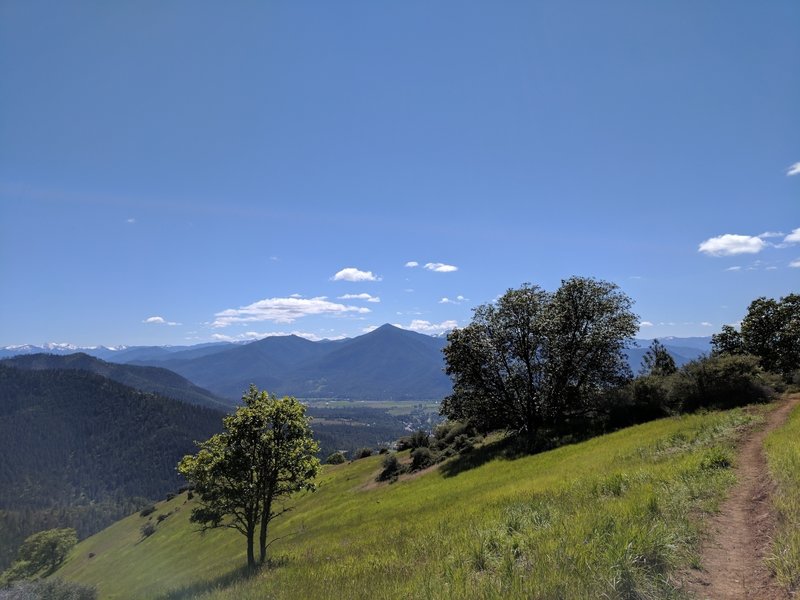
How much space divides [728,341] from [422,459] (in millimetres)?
44335

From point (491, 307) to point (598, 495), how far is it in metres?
32.4

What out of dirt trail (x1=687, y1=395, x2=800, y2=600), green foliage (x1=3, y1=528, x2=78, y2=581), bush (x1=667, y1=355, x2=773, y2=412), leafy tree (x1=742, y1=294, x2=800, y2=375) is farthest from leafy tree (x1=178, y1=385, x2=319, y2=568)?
green foliage (x1=3, y1=528, x2=78, y2=581)

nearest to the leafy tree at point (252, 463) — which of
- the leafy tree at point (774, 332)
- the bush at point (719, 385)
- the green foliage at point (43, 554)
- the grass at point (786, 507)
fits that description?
the grass at point (786, 507)

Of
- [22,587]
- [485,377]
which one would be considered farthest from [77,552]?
[485,377]

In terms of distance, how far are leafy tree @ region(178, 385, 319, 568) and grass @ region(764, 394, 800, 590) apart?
18.6 metres

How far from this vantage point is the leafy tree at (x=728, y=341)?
54.2 m

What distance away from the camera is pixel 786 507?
9.05 metres

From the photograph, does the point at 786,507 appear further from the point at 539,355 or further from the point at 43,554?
the point at 43,554

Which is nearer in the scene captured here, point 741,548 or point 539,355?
point 741,548

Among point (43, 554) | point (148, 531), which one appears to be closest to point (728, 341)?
point (148, 531)

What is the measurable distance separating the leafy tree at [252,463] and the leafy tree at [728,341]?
5619cm

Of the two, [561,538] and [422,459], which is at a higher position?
[561,538]

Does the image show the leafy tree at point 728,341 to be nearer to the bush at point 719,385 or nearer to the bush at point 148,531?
the bush at point 719,385

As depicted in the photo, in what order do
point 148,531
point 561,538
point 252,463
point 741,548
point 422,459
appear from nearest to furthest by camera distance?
point 741,548 < point 561,538 < point 252,463 < point 422,459 < point 148,531
